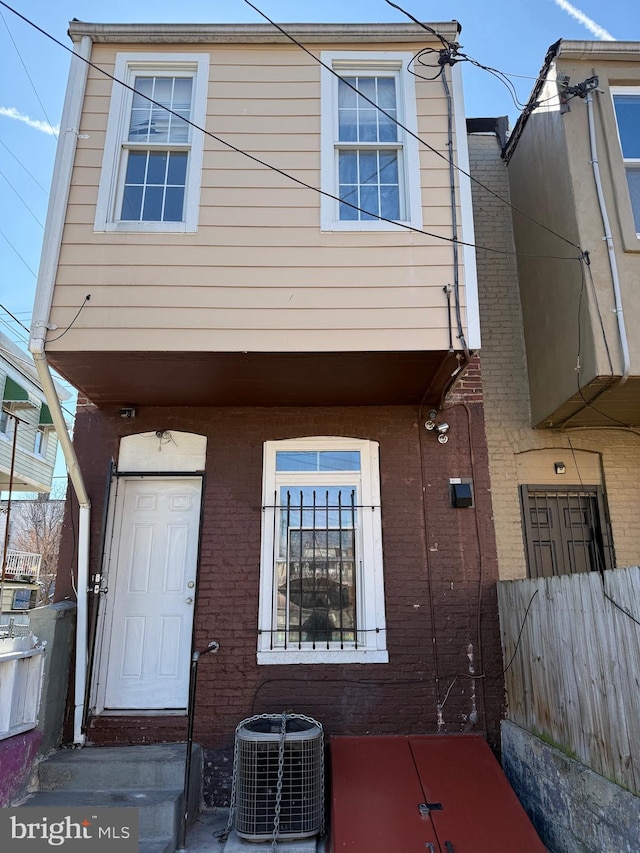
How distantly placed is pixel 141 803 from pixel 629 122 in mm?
6665

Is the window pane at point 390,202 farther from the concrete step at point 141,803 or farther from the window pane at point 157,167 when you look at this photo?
the concrete step at point 141,803

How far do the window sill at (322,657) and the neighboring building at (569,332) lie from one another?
1379 millimetres

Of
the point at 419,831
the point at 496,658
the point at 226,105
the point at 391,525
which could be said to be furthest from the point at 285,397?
the point at 419,831

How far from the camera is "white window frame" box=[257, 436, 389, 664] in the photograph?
A: 489cm

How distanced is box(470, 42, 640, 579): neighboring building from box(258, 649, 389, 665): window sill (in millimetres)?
1379

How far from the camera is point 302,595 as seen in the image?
202 inches

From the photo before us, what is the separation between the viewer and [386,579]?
5.09m


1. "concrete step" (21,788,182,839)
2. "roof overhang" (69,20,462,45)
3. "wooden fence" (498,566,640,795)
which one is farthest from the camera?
"roof overhang" (69,20,462,45)

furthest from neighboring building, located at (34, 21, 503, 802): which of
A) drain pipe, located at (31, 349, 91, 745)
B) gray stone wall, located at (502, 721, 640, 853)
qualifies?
gray stone wall, located at (502, 721, 640, 853)

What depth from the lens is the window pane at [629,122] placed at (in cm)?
497

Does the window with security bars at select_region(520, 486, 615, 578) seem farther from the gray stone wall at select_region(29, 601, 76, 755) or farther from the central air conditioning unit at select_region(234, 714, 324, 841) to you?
the gray stone wall at select_region(29, 601, 76, 755)

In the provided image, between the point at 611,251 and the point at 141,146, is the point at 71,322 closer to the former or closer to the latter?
the point at 141,146

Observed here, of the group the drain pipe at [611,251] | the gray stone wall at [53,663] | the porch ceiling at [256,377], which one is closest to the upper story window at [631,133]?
the drain pipe at [611,251]

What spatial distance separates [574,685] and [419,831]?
137 centimetres
